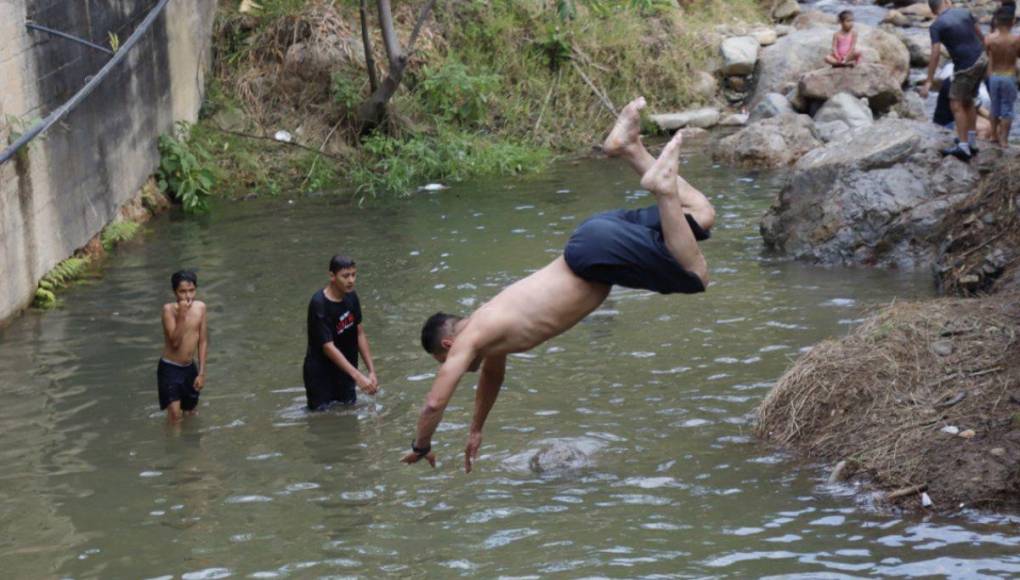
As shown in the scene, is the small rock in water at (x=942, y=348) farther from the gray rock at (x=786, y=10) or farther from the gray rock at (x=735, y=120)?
the gray rock at (x=786, y=10)

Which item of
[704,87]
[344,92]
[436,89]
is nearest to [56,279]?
[344,92]

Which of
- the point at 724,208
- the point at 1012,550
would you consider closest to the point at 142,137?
the point at 724,208

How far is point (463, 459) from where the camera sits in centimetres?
876

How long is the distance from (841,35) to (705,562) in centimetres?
1654

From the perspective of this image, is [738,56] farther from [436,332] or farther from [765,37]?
[436,332]

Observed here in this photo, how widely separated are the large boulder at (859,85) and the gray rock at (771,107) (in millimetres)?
361

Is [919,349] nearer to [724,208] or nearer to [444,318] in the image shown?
[444,318]

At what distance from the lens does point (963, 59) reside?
15062 millimetres

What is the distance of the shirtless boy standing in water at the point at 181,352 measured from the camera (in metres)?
9.75

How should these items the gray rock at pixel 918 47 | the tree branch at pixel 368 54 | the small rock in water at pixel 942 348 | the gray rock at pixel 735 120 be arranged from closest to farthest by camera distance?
the small rock in water at pixel 942 348
the tree branch at pixel 368 54
the gray rock at pixel 735 120
the gray rock at pixel 918 47

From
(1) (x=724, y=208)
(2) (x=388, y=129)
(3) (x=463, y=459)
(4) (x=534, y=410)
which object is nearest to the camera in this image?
(3) (x=463, y=459)

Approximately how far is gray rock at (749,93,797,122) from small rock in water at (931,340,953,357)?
1275 cm

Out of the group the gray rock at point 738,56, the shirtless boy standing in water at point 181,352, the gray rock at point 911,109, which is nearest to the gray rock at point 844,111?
the gray rock at point 911,109

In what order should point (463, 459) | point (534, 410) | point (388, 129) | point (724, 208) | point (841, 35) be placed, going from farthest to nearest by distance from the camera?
1. point (841, 35)
2. point (388, 129)
3. point (724, 208)
4. point (534, 410)
5. point (463, 459)
